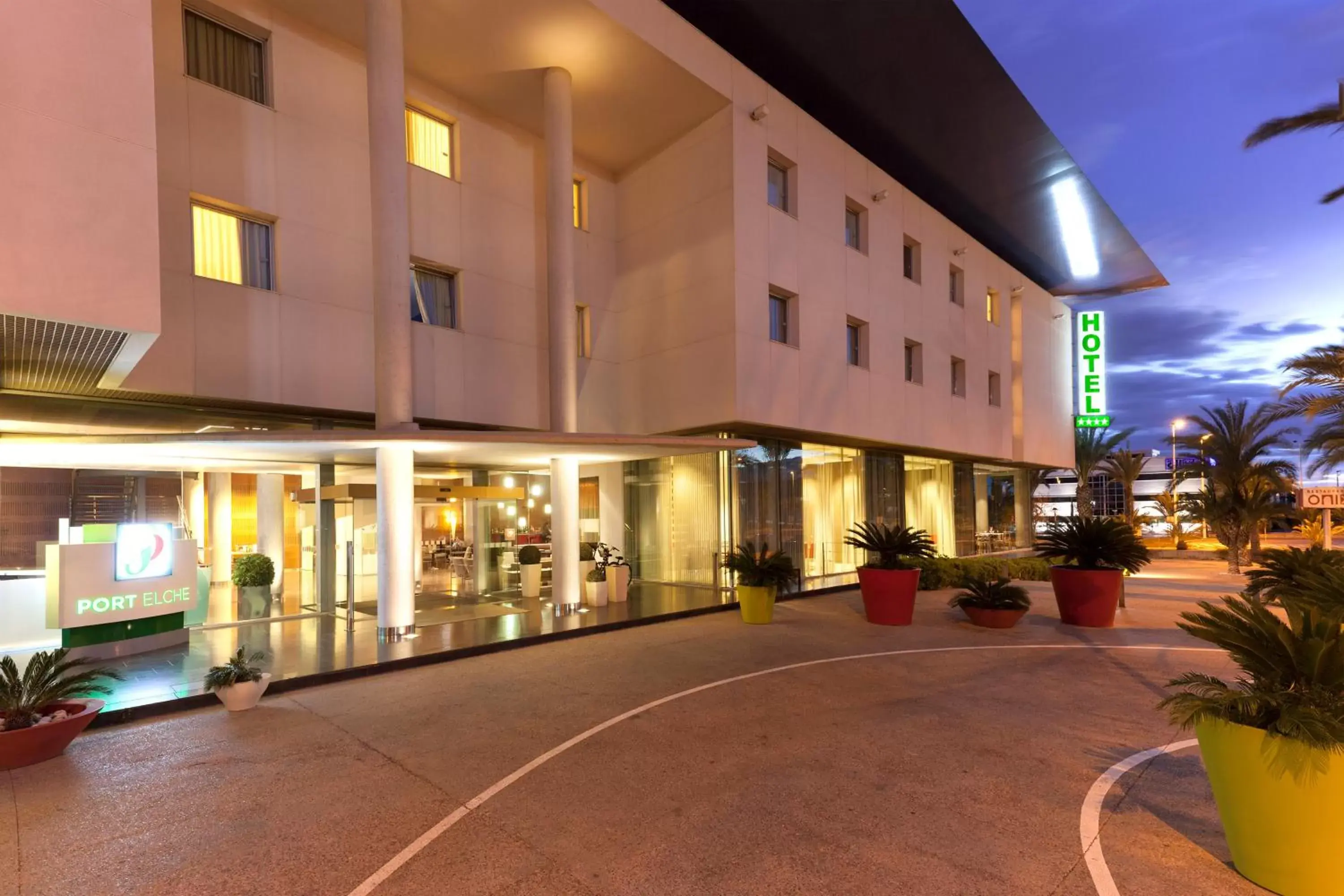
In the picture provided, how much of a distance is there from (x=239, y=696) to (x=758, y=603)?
8859mm

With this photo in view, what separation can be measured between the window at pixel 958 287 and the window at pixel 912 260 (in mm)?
3241

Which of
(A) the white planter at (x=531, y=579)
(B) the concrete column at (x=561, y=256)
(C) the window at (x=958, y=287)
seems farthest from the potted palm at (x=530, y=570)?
(C) the window at (x=958, y=287)

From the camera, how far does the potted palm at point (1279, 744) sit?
3719mm

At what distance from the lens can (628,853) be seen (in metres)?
4.57

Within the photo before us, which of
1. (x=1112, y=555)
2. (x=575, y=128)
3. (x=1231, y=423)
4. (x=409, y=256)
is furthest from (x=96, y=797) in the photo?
(x=1231, y=423)

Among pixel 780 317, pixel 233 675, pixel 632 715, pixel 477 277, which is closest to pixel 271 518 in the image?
pixel 477 277

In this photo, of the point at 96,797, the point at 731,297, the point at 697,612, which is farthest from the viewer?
the point at 731,297

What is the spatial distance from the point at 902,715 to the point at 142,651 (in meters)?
11.2

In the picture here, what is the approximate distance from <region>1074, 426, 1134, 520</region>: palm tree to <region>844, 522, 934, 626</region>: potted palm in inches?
1060

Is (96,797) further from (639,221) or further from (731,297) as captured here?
(639,221)

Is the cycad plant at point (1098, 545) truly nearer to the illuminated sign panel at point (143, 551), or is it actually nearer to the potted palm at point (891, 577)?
the potted palm at point (891, 577)

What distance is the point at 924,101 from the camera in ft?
63.3

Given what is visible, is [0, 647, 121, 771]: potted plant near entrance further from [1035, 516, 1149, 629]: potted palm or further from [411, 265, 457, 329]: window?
[1035, 516, 1149, 629]: potted palm

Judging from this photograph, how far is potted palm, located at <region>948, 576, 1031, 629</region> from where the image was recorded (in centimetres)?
1250
